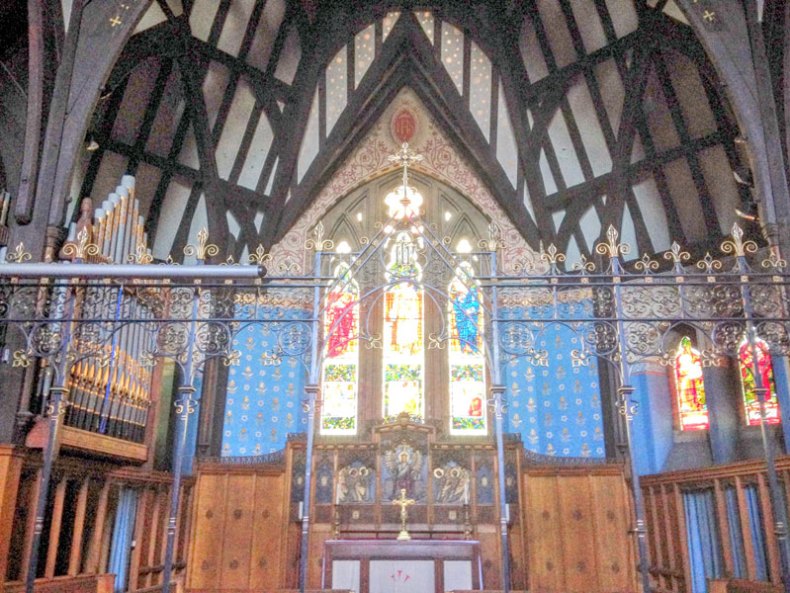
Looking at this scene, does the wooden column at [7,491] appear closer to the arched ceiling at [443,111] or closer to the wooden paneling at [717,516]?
the arched ceiling at [443,111]

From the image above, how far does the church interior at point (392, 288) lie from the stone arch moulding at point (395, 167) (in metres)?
0.05

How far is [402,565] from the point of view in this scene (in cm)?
909

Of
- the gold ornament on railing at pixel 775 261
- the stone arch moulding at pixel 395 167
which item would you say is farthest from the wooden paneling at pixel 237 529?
the gold ornament on railing at pixel 775 261

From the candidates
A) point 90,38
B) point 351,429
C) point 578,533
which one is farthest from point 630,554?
point 90,38

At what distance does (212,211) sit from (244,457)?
12.6 ft

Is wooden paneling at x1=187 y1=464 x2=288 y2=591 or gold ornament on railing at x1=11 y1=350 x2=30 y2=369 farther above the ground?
gold ornament on railing at x1=11 y1=350 x2=30 y2=369

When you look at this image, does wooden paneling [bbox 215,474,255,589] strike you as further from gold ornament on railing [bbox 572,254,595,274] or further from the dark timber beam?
the dark timber beam

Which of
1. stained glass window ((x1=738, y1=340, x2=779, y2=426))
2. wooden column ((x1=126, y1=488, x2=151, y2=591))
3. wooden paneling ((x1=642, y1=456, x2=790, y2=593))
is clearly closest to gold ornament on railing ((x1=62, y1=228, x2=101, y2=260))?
wooden column ((x1=126, y1=488, x2=151, y2=591))

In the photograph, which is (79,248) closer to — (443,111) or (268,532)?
(268,532)

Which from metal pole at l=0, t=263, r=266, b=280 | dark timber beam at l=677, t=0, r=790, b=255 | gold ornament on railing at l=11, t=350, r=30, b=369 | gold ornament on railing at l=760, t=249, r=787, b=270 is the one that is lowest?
gold ornament on railing at l=11, t=350, r=30, b=369

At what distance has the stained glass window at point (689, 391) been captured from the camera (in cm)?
1122

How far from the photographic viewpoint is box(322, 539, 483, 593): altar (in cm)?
903

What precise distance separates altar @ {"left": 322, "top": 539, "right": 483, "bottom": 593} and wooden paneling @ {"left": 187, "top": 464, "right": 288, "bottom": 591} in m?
1.12

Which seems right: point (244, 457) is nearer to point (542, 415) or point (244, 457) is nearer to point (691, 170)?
point (542, 415)
